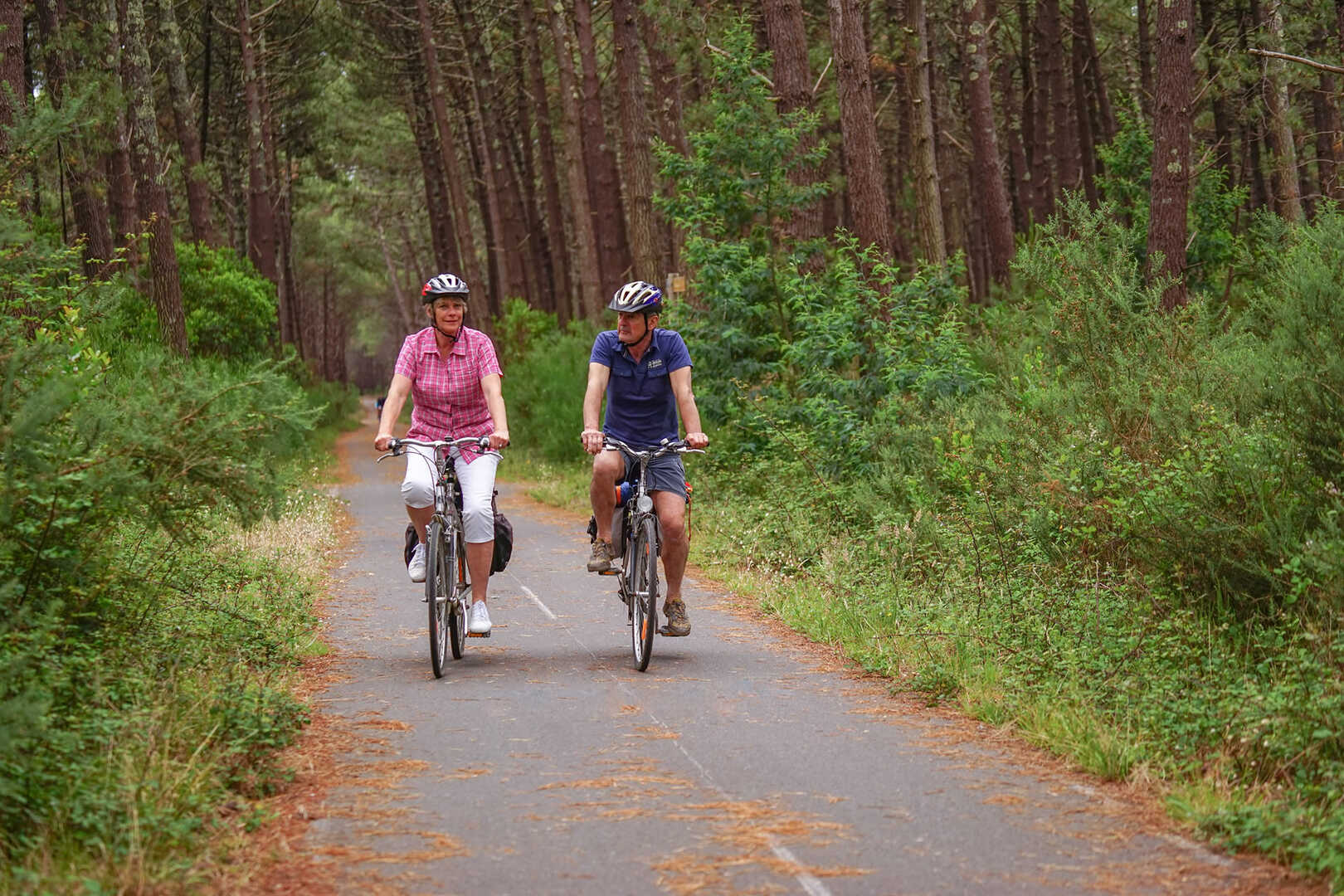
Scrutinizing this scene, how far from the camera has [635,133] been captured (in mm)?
25766

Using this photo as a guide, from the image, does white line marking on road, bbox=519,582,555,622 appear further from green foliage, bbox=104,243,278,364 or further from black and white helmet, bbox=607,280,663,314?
green foliage, bbox=104,243,278,364

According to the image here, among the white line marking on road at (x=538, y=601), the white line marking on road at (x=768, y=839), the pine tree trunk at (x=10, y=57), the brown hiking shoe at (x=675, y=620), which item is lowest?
the white line marking on road at (x=538, y=601)

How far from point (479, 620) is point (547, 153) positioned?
97.5ft

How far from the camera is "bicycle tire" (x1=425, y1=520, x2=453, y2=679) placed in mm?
8570

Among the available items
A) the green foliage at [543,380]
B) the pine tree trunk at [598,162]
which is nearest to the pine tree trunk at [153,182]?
the green foliage at [543,380]

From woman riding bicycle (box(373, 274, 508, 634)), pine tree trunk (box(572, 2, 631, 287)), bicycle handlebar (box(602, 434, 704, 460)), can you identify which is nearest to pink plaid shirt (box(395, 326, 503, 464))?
woman riding bicycle (box(373, 274, 508, 634))

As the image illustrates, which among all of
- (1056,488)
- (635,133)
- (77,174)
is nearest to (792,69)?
(635,133)

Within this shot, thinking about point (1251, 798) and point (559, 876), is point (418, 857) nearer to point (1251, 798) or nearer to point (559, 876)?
point (559, 876)

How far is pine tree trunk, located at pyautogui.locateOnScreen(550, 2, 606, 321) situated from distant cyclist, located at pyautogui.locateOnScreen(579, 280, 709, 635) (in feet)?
69.7

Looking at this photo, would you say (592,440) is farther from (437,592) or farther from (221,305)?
(221,305)

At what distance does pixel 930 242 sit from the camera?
957 inches

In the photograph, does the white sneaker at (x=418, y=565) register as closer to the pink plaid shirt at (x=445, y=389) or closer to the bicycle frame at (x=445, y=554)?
the bicycle frame at (x=445, y=554)

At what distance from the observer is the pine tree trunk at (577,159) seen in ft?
97.8

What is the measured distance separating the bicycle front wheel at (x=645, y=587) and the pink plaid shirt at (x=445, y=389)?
3.97ft
